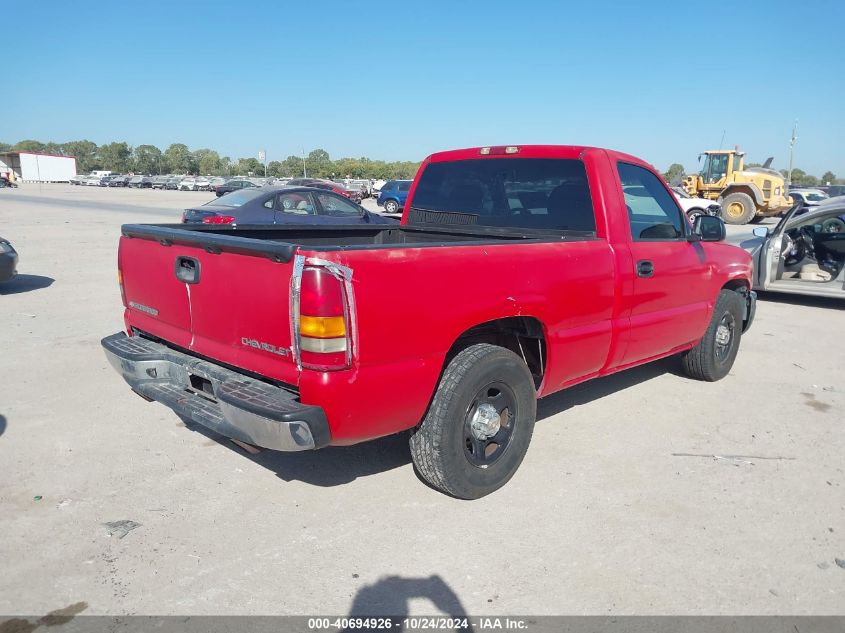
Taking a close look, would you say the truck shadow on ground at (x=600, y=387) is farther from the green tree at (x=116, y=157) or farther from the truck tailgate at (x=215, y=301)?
the green tree at (x=116, y=157)

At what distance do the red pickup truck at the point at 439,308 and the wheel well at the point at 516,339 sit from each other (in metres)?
0.01

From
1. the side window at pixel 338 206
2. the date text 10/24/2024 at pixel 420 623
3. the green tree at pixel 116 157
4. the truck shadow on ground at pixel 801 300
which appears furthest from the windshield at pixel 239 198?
the green tree at pixel 116 157

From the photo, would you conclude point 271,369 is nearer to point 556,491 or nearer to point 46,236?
point 556,491

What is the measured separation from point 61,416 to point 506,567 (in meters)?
3.43

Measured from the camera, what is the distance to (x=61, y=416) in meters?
4.73

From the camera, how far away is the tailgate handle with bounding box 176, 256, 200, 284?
137 inches

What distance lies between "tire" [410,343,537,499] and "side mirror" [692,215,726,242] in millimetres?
2263

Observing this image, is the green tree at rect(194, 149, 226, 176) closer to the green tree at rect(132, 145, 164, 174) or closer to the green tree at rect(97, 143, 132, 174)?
the green tree at rect(132, 145, 164, 174)

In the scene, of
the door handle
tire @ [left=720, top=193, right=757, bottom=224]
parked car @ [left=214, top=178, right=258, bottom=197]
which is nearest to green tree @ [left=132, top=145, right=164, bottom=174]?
parked car @ [left=214, top=178, right=258, bottom=197]

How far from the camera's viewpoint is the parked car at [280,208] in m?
12.5

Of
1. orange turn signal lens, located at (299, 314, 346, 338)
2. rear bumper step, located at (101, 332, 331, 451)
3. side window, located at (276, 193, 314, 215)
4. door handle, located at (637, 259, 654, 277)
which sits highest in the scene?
side window, located at (276, 193, 314, 215)

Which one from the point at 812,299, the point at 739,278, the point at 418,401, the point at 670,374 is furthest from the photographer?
the point at 812,299

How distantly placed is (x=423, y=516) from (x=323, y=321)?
131 centimetres

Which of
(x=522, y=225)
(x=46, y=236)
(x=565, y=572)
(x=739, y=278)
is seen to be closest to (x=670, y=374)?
(x=739, y=278)
